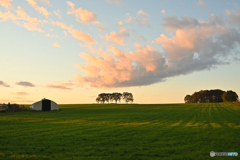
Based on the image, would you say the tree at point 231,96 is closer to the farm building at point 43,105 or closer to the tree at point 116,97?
the tree at point 116,97

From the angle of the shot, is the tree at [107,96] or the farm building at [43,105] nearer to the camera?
the farm building at [43,105]

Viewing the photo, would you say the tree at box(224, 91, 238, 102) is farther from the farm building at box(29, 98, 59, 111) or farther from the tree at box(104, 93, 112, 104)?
the farm building at box(29, 98, 59, 111)

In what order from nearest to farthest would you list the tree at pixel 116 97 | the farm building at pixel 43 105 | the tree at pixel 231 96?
the farm building at pixel 43 105 < the tree at pixel 231 96 < the tree at pixel 116 97

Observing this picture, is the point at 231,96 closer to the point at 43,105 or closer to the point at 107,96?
the point at 107,96

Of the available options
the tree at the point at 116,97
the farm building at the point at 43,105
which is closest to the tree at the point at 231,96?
the tree at the point at 116,97

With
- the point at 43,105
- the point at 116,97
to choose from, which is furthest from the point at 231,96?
the point at 43,105

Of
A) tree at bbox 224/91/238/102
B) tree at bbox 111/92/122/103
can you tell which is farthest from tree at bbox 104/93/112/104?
tree at bbox 224/91/238/102

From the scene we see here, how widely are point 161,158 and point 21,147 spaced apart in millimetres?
10339

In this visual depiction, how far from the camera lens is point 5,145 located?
16.8m

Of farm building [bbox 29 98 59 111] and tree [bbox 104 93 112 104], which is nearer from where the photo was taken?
farm building [bbox 29 98 59 111]

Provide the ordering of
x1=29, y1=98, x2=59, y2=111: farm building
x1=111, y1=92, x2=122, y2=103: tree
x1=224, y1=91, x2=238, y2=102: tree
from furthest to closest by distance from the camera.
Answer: x1=111, y1=92, x2=122, y2=103: tree
x1=224, y1=91, x2=238, y2=102: tree
x1=29, y1=98, x2=59, y2=111: farm building

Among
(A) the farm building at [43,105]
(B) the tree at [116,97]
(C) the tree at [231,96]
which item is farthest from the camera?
(B) the tree at [116,97]

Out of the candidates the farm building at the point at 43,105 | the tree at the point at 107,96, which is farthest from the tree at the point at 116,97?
the farm building at the point at 43,105

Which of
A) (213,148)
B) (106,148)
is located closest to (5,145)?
(106,148)
